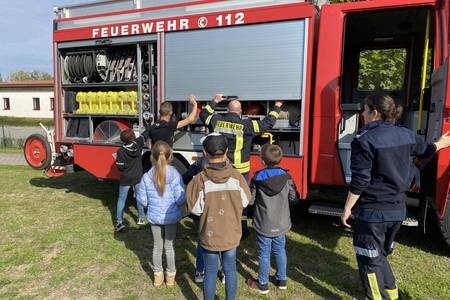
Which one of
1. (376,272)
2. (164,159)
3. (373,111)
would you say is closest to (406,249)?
(376,272)

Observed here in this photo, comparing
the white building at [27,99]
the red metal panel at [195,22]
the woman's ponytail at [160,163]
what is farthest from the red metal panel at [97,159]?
the white building at [27,99]

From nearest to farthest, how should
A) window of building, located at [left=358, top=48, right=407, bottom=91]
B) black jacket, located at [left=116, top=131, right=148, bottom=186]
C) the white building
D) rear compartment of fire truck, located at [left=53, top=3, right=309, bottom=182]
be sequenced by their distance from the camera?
rear compartment of fire truck, located at [left=53, top=3, right=309, bottom=182] → black jacket, located at [left=116, top=131, right=148, bottom=186] → window of building, located at [left=358, top=48, right=407, bottom=91] → the white building

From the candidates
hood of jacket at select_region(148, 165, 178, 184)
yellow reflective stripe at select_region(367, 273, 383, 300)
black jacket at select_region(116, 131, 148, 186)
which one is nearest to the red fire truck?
black jacket at select_region(116, 131, 148, 186)

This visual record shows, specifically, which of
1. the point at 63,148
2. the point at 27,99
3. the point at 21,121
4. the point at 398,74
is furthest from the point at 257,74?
the point at 27,99

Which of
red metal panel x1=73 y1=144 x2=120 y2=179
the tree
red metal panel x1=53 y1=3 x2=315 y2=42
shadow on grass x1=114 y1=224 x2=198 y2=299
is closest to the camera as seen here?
shadow on grass x1=114 y1=224 x2=198 y2=299

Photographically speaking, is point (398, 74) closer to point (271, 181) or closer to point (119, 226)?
point (271, 181)

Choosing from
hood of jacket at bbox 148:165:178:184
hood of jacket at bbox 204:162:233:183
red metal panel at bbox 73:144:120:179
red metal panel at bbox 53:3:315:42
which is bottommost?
red metal panel at bbox 73:144:120:179

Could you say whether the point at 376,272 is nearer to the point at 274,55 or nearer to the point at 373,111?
the point at 373,111

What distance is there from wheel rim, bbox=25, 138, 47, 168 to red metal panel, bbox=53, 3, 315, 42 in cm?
171

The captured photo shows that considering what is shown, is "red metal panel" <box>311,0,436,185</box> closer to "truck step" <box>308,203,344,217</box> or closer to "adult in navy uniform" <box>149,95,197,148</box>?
"truck step" <box>308,203,344,217</box>

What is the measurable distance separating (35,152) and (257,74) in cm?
408

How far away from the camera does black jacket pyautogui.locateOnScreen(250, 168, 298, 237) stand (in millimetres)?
3172

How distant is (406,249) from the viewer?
4273mm

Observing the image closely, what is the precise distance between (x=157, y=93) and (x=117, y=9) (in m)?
1.40
